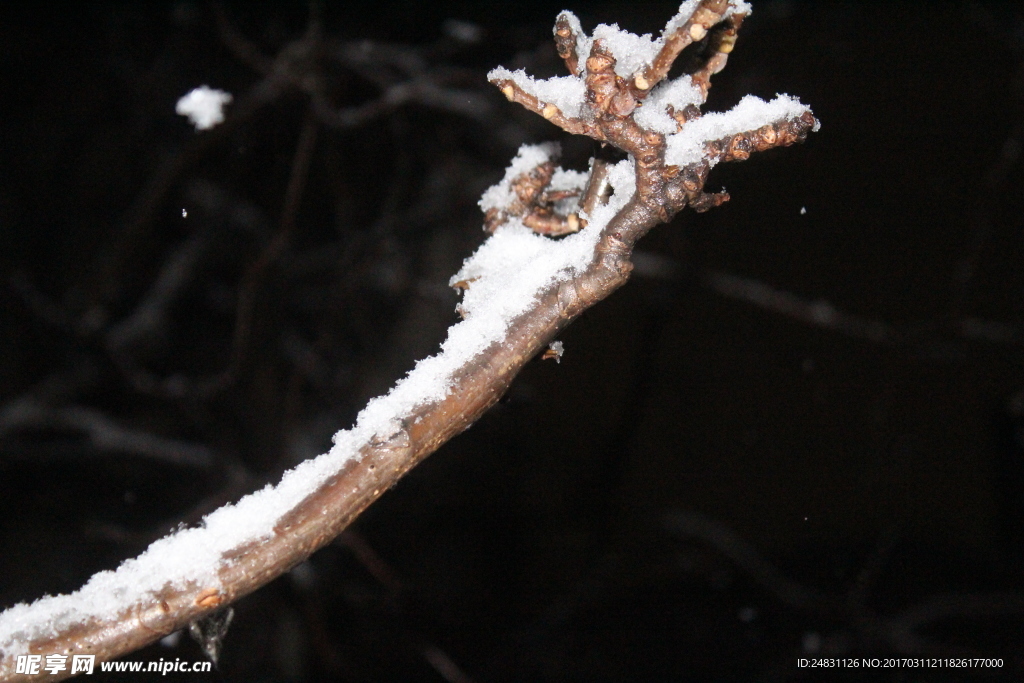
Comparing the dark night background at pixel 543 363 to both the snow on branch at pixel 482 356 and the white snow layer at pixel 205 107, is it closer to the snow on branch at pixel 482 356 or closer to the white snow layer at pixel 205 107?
the white snow layer at pixel 205 107

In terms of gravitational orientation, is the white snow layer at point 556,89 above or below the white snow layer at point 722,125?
above

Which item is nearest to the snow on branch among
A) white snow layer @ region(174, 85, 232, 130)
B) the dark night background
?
white snow layer @ region(174, 85, 232, 130)

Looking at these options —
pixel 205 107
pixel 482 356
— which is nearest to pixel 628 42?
pixel 482 356

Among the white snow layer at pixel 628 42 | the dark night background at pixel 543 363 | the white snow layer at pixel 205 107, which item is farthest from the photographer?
the dark night background at pixel 543 363

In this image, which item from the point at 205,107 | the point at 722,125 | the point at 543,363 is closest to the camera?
the point at 722,125

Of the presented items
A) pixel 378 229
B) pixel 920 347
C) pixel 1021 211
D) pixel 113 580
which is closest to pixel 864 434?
pixel 920 347

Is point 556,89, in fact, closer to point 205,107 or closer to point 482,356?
point 482,356

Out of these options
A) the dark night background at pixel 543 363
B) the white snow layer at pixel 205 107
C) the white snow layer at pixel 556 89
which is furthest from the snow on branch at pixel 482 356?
the dark night background at pixel 543 363
